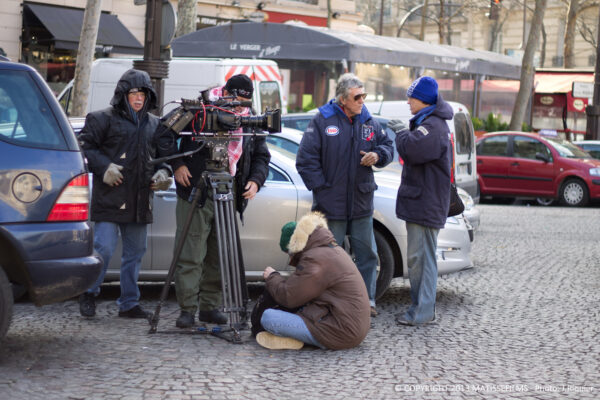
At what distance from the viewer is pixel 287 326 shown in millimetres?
5984

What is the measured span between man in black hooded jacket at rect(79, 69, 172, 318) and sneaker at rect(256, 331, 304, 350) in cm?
127

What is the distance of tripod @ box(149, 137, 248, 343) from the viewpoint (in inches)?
242

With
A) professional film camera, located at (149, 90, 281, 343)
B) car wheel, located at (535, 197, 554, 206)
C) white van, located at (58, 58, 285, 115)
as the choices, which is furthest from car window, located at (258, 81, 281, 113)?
professional film camera, located at (149, 90, 281, 343)

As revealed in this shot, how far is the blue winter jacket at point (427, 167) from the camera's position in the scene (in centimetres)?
675

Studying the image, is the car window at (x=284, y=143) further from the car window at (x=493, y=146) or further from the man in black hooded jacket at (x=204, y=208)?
the car window at (x=493, y=146)

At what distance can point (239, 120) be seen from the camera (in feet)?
20.2

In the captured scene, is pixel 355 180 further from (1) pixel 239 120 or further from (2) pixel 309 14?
(2) pixel 309 14

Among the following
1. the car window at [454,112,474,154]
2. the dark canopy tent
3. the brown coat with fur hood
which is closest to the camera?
the brown coat with fur hood

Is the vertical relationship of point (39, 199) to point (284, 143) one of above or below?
below

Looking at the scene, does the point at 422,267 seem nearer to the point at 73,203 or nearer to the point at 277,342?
the point at 277,342

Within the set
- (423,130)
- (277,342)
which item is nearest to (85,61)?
(423,130)

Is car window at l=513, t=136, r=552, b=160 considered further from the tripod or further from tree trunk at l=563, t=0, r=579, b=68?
tree trunk at l=563, t=0, r=579, b=68

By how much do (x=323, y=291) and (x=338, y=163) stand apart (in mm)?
1389

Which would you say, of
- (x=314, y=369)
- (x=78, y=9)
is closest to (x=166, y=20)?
(x=314, y=369)
